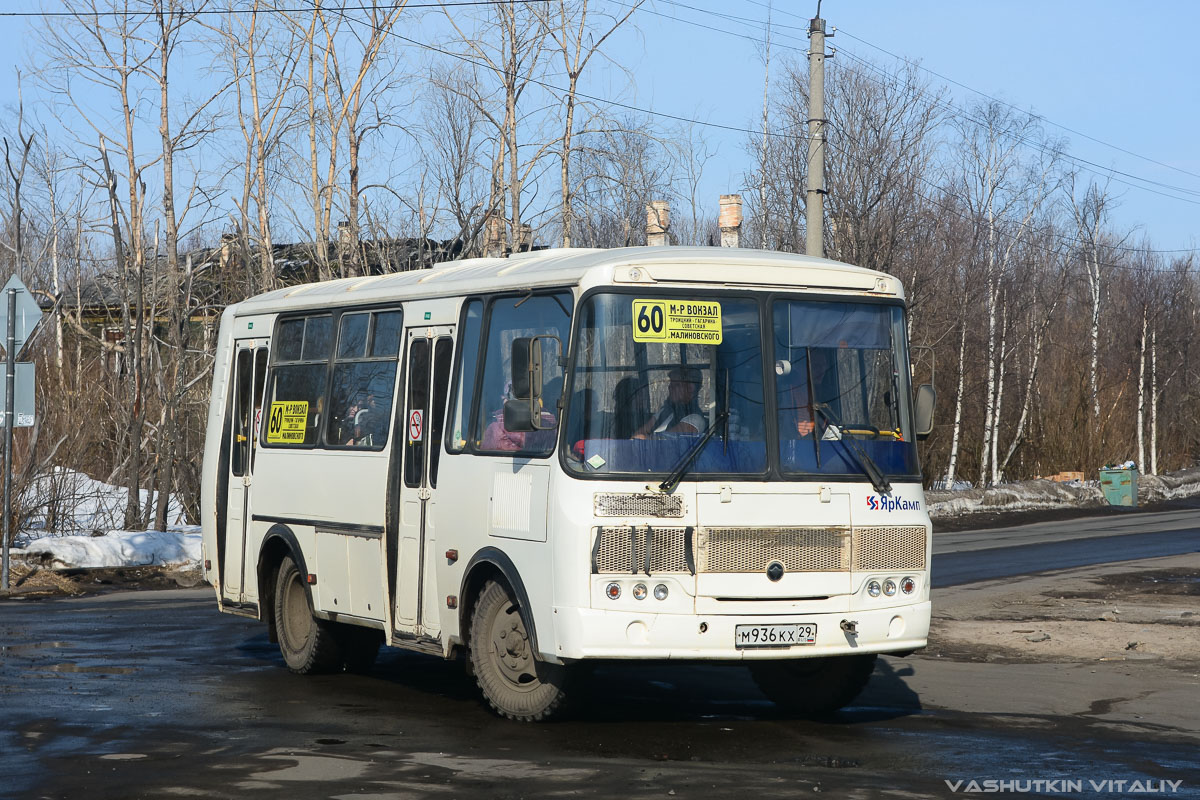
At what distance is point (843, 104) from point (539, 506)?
2931 centimetres

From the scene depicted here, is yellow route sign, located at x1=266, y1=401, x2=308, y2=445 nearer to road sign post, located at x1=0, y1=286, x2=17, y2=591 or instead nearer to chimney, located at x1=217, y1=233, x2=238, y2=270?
road sign post, located at x1=0, y1=286, x2=17, y2=591

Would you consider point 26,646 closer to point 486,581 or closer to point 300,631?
point 300,631

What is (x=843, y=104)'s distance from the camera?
A: 36219 mm

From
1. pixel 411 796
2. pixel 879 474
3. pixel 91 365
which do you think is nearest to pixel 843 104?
pixel 91 365

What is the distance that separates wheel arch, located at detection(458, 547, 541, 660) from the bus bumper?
Answer: 352 millimetres

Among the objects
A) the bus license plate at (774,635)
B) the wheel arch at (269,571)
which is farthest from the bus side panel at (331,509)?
the bus license plate at (774,635)

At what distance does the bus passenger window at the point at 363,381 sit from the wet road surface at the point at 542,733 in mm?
1776

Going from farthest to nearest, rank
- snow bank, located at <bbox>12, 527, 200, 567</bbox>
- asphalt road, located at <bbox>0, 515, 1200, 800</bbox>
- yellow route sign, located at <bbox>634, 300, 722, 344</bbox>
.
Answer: snow bank, located at <bbox>12, 527, 200, 567</bbox>
yellow route sign, located at <bbox>634, 300, 722, 344</bbox>
asphalt road, located at <bbox>0, 515, 1200, 800</bbox>

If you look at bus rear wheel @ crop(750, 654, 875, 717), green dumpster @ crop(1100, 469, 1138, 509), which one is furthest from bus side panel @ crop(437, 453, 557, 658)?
green dumpster @ crop(1100, 469, 1138, 509)

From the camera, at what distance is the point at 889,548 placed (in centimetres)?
885

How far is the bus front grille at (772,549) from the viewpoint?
27.5ft

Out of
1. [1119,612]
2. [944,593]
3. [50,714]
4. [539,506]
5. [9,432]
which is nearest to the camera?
[539,506]

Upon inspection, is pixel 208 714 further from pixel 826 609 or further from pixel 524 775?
pixel 826 609

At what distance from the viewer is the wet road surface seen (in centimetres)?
725
